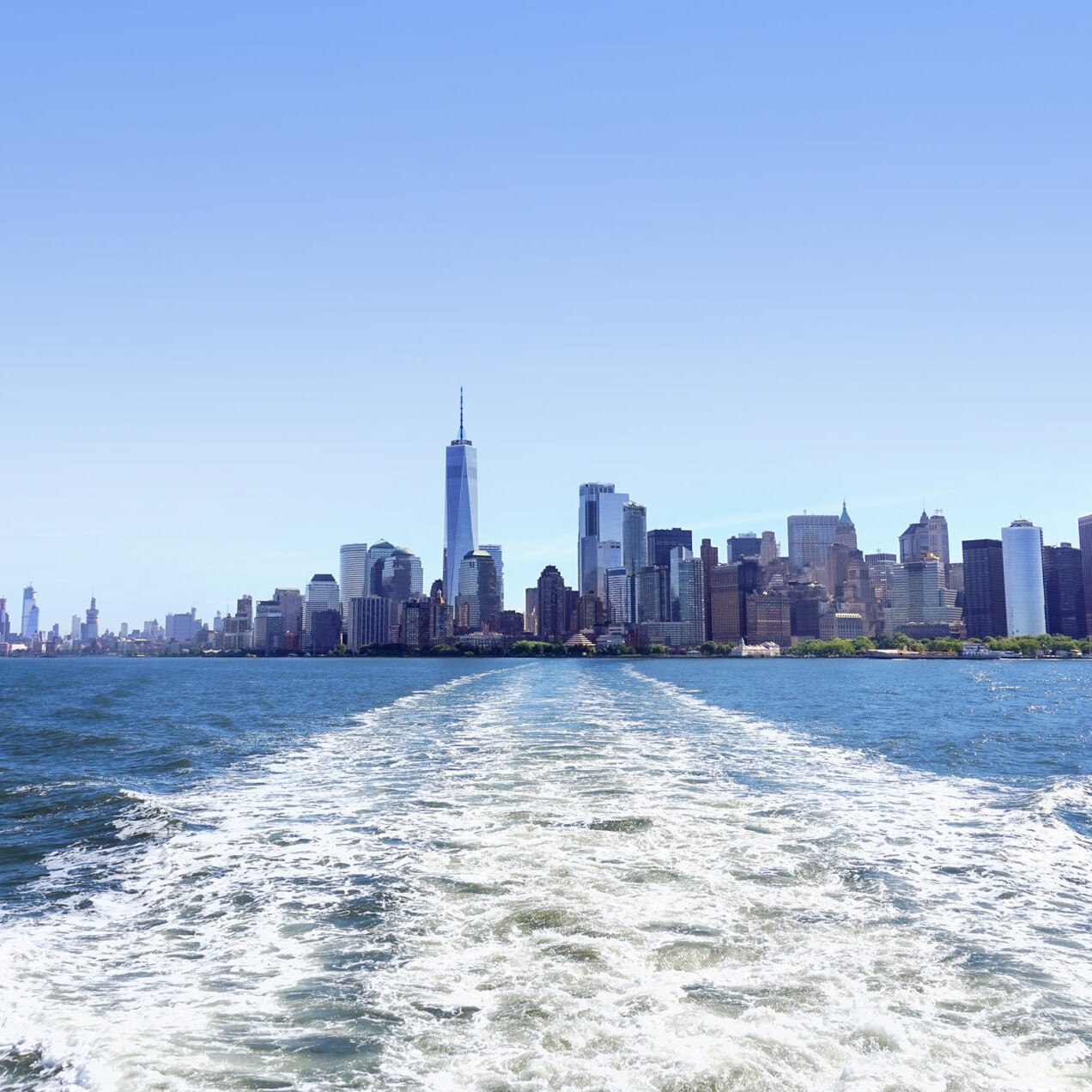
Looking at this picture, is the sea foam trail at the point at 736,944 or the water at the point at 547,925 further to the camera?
the water at the point at 547,925

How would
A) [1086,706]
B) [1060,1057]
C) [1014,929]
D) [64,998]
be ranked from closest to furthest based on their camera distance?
[1060,1057], [64,998], [1014,929], [1086,706]

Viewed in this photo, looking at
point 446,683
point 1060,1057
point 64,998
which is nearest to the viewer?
point 1060,1057

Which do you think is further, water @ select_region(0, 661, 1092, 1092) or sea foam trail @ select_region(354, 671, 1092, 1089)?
water @ select_region(0, 661, 1092, 1092)

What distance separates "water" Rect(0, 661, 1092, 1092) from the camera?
973cm

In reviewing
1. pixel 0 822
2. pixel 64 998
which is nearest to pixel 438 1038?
pixel 64 998

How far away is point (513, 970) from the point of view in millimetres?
12250

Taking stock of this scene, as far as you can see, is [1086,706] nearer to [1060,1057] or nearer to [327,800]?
[327,800]

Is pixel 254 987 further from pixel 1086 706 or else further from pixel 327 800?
pixel 1086 706

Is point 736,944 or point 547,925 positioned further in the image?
point 547,925

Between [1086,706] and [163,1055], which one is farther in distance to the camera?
[1086,706]

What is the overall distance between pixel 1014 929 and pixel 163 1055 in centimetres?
1285

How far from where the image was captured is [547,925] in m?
14.2

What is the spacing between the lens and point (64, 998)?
460 inches

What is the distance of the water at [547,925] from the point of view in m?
9.73
